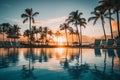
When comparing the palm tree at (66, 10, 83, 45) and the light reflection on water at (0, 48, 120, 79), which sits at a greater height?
the palm tree at (66, 10, 83, 45)

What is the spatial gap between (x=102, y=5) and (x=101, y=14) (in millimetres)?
7948

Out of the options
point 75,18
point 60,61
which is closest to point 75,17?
point 75,18

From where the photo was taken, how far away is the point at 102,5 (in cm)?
4069

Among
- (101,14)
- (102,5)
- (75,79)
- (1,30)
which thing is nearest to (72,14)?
(101,14)

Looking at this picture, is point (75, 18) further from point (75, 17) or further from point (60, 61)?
point (60, 61)

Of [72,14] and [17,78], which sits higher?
[72,14]

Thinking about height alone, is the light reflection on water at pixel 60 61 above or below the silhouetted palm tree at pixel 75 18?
below

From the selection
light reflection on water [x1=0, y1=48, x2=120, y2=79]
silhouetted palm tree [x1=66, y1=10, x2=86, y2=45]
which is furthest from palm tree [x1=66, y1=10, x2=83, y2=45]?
light reflection on water [x1=0, y1=48, x2=120, y2=79]

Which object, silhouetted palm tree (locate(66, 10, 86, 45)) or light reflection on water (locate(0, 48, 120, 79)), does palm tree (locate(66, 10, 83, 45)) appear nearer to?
silhouetted palm tree (locate(66, 10, 86, 45))

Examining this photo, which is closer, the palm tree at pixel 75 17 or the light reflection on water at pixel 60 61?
the light reflection on water at pixel 60 61

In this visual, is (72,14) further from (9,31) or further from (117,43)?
(9,31)

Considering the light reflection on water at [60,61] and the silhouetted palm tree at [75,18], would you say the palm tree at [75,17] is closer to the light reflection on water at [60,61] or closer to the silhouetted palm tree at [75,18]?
the silhouetted palm tree at [75,18]

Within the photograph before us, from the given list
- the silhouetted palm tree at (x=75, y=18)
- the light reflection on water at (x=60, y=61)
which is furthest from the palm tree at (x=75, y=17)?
the light reflection on water at (x=60, y=61)

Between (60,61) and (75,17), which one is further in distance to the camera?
(75,17)
